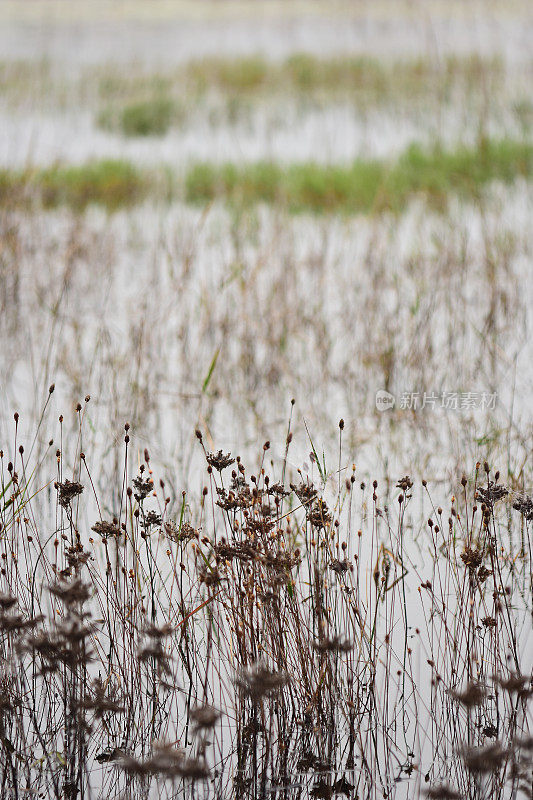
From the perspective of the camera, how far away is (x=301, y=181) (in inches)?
244

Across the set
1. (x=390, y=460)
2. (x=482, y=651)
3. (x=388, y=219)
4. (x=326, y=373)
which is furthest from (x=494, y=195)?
(x=482, y=651)

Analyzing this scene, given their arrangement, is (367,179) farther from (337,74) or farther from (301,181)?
(337,74)

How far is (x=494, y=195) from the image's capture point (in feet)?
19.1

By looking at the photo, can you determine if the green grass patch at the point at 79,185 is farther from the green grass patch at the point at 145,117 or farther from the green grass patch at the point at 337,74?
the green grass patch at the point at 337,74

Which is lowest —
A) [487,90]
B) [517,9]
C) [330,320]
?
[330,320]

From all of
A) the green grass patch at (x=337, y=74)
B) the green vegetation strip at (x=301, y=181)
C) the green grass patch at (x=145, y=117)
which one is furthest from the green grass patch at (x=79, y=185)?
the green grass patch at (x=337, y=74)

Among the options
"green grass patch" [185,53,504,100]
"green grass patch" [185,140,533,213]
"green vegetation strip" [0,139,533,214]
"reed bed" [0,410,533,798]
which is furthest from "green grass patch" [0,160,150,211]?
"reed bed" [0,410,533,798]

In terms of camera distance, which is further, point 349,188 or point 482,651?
point 349,188

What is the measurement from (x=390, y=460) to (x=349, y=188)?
144 inches

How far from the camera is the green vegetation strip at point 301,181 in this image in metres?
5.79

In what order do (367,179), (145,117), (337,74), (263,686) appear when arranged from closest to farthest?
(263,686) < (367,179) < (145,117) < (337,74)

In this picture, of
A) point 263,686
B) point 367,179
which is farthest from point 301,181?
point 263,686

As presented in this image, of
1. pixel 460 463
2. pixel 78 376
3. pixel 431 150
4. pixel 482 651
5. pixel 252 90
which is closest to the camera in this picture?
pixel 482 651

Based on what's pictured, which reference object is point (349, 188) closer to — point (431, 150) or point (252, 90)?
point (431, 150)
